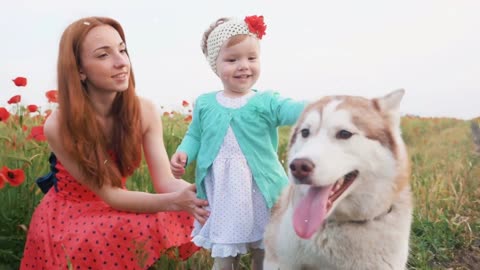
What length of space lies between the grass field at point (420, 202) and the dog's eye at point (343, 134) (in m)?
1.63

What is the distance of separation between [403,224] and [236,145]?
1007mm

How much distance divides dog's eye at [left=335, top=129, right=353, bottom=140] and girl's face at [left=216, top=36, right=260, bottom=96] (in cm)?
87

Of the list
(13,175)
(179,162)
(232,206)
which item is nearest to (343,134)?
(232,206)

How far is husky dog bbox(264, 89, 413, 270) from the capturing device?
268 centimetres

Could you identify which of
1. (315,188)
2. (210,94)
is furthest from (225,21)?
(315,188)

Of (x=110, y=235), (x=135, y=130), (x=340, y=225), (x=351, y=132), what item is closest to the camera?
(x=351, y=132)

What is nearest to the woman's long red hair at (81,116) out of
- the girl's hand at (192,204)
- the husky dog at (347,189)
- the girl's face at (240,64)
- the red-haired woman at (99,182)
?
the red-haired woman at (99,182)

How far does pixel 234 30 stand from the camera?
3.45 m

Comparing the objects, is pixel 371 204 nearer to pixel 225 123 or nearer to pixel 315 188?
pixel 315 188

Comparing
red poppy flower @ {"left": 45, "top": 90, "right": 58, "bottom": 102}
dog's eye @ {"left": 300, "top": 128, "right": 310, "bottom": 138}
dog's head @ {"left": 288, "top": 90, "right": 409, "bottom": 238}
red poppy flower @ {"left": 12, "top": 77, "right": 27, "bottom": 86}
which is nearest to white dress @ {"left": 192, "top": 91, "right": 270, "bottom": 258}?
dog's head @ {"left": 288, "top": 90, "right": 409, "bottom": 238}

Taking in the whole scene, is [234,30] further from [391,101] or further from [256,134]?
[391,101]

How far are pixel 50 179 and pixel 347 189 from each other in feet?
7.65

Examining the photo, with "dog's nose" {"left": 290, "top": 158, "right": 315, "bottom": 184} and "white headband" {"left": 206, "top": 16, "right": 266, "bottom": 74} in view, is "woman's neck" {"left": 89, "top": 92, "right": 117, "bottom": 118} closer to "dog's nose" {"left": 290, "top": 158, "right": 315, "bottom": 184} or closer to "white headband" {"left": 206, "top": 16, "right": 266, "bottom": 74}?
"white headband" {"left": 206, "top": 16, "right": 266, "bottom": 74}

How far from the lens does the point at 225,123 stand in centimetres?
345
